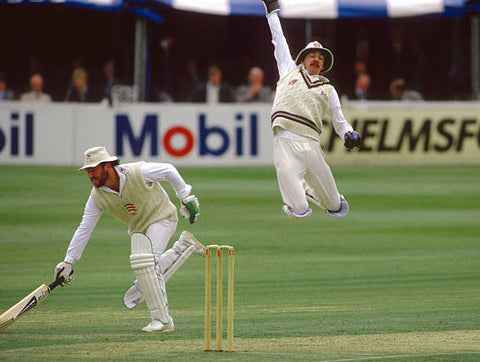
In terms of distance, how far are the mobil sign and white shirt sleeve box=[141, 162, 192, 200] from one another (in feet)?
40.6

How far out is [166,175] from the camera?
29.1ft

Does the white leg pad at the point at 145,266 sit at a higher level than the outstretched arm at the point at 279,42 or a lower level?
lower

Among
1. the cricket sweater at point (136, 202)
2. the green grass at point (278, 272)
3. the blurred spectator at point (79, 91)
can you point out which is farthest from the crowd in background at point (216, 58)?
the cricket sweater at point (136, 202)

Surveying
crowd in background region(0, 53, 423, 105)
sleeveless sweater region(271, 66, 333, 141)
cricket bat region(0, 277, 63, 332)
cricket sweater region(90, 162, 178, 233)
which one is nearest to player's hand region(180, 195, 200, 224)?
cricket sweater region(90, 162, 178, 233)

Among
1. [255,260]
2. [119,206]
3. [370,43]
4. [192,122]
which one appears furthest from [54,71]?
[119,206]

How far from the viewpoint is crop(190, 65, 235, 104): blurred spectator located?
2203 centimetres

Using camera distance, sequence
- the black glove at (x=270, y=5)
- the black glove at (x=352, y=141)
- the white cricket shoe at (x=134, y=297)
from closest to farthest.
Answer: the white cricket shoe at (x=134, y=297), the black glove at (x=352, y=141), the black glove at (x=270, y=5)

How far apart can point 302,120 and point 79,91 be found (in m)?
12.2

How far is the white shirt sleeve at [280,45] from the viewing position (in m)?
10.2

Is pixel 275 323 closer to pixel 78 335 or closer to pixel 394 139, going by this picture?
pixel 78 335

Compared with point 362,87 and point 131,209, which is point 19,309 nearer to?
point 131,209

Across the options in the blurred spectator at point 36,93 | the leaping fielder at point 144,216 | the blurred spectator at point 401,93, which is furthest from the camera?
the blurred spectator at point 401,93

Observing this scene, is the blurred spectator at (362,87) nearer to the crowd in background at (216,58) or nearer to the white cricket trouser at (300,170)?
the crowd in background at (216,58)

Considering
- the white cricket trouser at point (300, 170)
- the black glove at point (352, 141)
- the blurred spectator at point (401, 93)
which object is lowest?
the white cricket trouser at point (300, 170)
